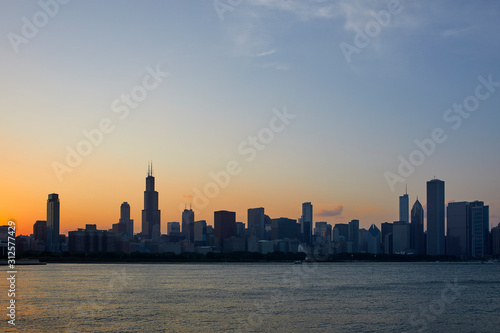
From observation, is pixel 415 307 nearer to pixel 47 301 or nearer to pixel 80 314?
pixel 80 314

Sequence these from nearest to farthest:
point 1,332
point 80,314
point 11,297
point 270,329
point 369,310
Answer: point 1,332, point 270,329, point 80,314, point 369,310, point 11,297

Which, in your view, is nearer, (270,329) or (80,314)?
(270,329)

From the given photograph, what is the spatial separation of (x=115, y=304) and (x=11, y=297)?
18497mm

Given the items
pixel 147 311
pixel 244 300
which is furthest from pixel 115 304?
pixel 244 300

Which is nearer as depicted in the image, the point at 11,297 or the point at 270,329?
the point at 270,329

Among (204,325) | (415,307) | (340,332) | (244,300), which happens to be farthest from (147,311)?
(415,307)

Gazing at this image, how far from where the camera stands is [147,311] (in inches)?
2623

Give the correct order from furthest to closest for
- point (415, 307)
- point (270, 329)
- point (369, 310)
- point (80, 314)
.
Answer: point (415, 307) < point (369, 310) < point (80, 314) < point (270, 329)

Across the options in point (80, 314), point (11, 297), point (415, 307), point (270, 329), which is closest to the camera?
point (270, 329)

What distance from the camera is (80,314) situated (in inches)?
2499

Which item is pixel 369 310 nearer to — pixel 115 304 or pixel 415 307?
pixel 415 307

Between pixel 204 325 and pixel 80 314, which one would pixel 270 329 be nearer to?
pixel 204 325

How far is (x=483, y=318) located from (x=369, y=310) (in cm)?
1341

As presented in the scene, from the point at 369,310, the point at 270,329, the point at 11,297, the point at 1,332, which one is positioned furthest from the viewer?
the point at 11,297
